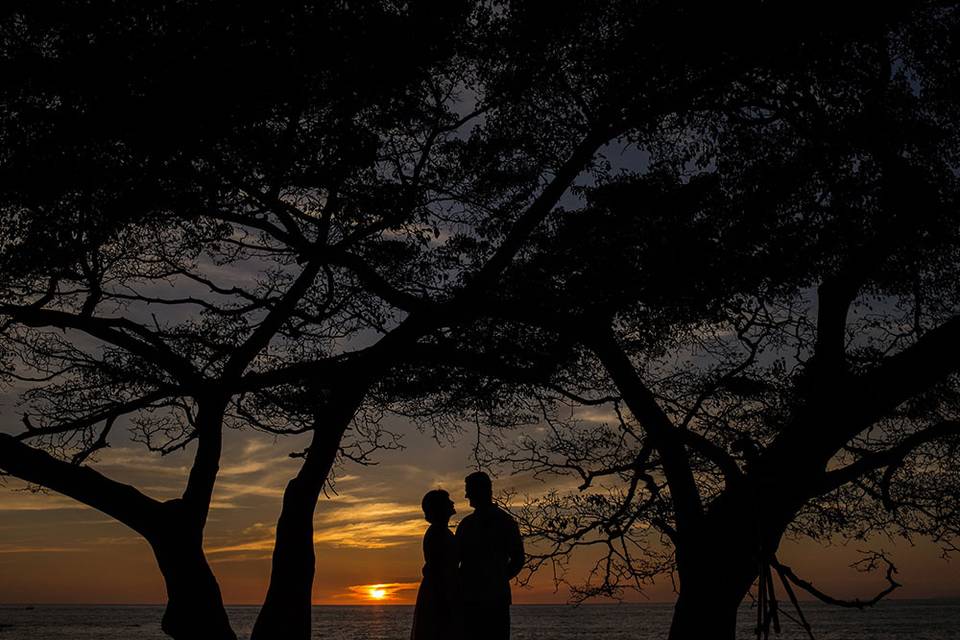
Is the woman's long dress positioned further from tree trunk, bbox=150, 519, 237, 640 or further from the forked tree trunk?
tree trunk, bbox=150, 519, 237, 640

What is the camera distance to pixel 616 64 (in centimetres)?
842

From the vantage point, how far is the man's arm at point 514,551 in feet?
19.9

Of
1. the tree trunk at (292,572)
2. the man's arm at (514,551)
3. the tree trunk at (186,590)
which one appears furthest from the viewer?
the tree trunk at (292,572)

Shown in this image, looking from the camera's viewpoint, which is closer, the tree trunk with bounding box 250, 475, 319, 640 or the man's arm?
the man's arm

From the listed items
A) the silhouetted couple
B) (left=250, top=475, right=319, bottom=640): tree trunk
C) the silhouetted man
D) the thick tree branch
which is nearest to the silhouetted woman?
the silhouetted couple

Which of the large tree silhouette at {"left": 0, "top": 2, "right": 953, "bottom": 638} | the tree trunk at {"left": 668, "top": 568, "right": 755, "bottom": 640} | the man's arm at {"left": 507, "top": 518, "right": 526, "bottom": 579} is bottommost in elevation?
the tree trunk at {"left": 668, "top": 568, "right": 755, "bottom": 640}

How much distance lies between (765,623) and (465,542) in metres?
2.15

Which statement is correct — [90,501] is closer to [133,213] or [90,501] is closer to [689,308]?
[133,213]

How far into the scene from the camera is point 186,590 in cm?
812

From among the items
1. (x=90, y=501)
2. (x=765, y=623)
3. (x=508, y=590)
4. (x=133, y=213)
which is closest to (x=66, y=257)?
(x=133, y=213)

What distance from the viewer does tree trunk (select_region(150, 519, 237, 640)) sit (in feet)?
26.5

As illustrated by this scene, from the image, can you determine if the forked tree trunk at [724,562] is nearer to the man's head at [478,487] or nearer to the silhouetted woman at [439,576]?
the silhouetted woman at [439,576]

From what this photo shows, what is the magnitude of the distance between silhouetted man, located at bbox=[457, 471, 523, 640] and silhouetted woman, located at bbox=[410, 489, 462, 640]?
11 cm

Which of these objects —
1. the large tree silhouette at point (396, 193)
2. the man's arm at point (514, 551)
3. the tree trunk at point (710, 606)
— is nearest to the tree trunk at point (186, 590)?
the large tree silhouette at point (396, 193)
